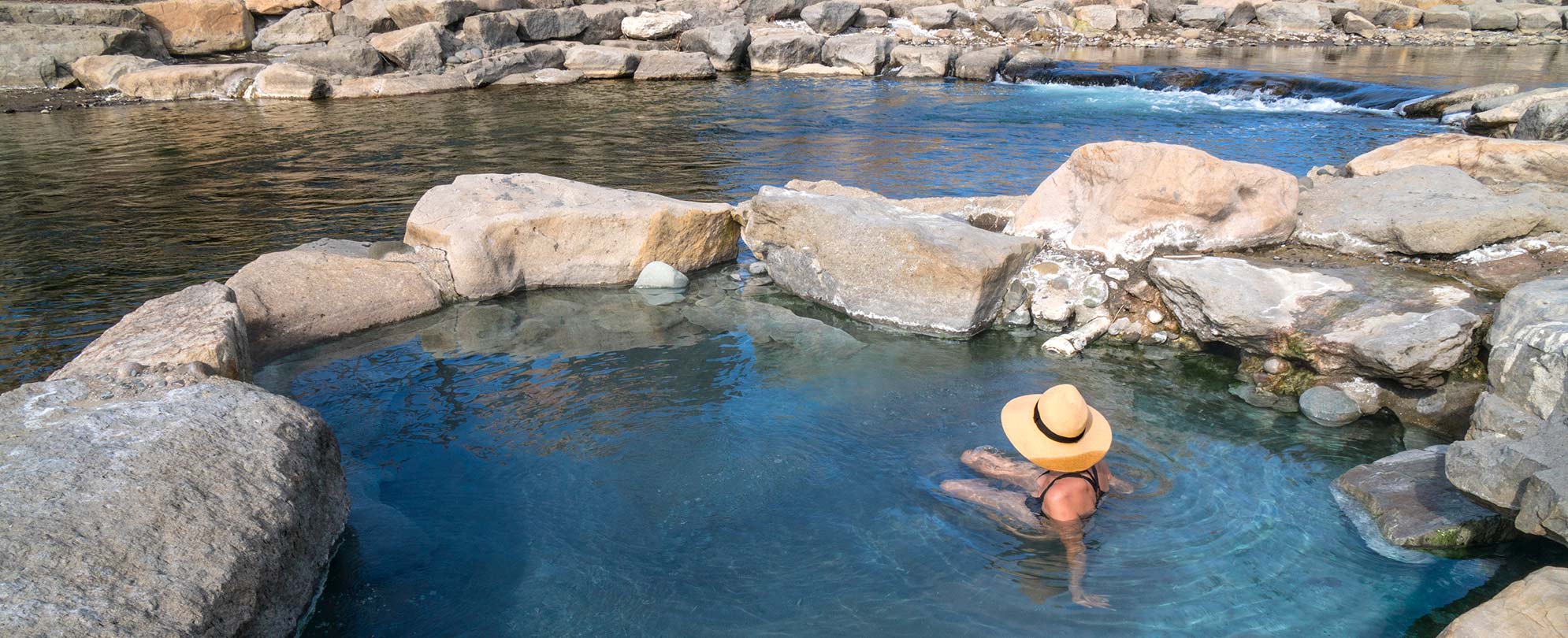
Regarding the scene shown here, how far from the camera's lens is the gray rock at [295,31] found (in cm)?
2333

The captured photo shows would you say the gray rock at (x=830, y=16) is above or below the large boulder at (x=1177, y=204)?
above

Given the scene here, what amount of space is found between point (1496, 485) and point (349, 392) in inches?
228

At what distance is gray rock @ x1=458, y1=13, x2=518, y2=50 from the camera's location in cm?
2331

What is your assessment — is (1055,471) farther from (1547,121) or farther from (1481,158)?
(1547,121)

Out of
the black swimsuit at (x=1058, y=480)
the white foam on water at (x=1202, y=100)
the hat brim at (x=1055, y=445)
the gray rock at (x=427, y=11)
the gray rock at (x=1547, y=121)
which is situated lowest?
the black swimsuit at (x=1058, y=480)

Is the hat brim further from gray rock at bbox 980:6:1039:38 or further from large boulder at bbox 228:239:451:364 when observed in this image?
gray rock at bbox 980:6:1039:38

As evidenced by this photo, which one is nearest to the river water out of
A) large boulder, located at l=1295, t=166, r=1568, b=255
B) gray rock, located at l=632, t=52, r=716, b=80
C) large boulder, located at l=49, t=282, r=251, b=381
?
large boulder, located at l=49, t=282, r=251, b=381

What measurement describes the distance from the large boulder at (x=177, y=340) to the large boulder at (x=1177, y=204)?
549cm

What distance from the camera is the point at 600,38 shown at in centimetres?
2567

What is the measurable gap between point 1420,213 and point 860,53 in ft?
61.2

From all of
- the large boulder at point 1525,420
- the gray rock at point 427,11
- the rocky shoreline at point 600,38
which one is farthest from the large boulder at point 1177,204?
the gray rock at point 427,11

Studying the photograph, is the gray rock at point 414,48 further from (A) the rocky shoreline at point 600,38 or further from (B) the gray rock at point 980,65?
(B) the gray rock at point 980,65

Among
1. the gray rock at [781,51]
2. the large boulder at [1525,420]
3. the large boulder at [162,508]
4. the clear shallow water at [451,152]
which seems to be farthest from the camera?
the gray rock at [781,51]

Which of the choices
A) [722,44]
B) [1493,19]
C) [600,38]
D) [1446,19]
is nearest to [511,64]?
[600,38]
